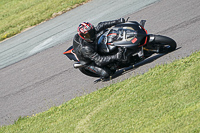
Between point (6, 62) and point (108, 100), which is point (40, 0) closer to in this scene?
point (6, 62)

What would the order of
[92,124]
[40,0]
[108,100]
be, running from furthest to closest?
[40,0], [108,100], [92,124]

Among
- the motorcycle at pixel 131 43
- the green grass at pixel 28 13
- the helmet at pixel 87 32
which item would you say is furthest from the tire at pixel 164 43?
the green grass at pixel 28 13

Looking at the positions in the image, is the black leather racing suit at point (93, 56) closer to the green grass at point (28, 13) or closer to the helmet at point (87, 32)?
the helmet at point (87, 32)

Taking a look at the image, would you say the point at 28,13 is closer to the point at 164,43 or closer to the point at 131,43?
the point at 131,43

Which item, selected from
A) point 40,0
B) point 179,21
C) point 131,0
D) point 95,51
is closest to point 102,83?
point 95,51

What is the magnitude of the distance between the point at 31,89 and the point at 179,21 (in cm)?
550

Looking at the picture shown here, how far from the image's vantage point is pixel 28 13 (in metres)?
20.5

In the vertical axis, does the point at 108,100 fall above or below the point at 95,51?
below

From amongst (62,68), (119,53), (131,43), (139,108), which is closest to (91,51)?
(119,53)

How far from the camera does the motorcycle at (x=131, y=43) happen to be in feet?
27.6

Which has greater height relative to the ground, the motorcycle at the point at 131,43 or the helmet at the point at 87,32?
the helmet at the point at 87,32

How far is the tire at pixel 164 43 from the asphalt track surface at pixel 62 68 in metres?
0.18

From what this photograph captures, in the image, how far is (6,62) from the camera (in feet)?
46.1

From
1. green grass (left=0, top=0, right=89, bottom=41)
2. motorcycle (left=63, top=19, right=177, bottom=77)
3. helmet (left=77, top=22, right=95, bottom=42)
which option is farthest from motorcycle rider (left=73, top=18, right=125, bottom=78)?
green grass (left=0, top=0, right=89, bottom=41)
